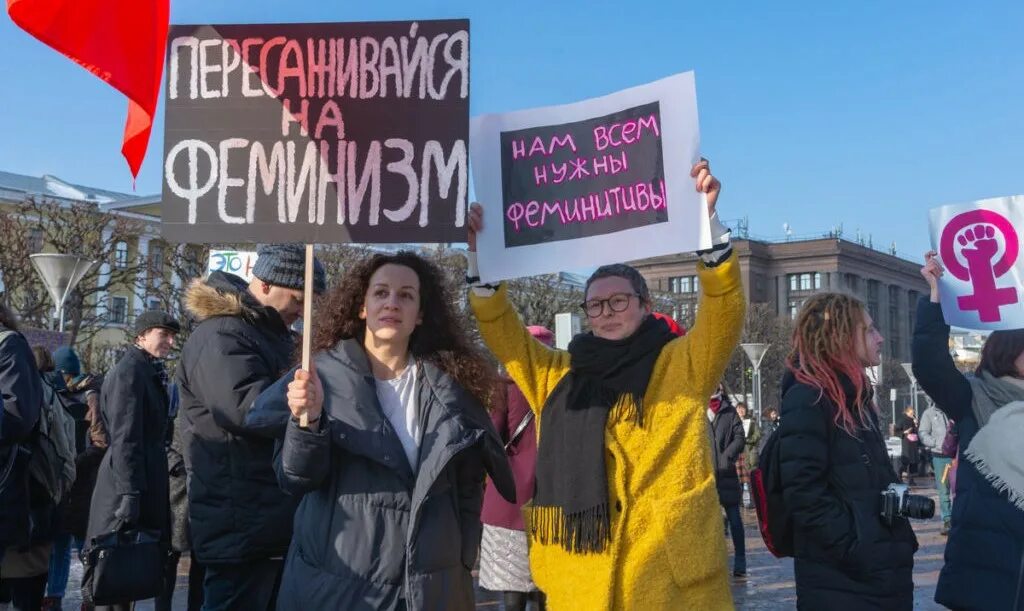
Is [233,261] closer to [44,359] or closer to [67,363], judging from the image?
[67,363]

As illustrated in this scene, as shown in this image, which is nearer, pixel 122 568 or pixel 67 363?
pixel 122 568

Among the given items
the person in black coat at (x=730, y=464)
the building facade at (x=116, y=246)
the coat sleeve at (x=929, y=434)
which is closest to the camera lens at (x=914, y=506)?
the person in black coat at (x=730, y=464)

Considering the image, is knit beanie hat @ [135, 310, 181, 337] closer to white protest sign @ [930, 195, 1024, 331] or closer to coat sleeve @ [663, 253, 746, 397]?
coat sleeve @ [663, 253, 746, 397]

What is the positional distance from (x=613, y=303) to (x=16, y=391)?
2747 mm

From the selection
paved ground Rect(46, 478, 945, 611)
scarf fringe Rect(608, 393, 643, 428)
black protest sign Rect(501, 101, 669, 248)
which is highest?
black protest sign Rect(501, 101, 669, 248)

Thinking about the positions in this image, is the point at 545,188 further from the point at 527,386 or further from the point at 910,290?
the point at 910,290

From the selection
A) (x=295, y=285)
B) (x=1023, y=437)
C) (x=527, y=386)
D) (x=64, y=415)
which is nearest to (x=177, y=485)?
(x=64, y=415)

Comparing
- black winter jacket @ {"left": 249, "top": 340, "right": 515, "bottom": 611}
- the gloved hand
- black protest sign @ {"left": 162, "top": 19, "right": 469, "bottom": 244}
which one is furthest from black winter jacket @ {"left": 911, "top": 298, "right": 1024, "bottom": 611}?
the gloved hand

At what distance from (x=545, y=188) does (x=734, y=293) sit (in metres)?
0.83

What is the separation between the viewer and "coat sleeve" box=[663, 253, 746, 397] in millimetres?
3355

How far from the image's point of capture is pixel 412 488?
3047mm

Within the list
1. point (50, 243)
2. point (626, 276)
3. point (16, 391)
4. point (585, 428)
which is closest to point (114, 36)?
point (16, 391)

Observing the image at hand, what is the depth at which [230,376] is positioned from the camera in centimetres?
402

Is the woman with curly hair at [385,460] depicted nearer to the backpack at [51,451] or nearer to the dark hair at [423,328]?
the dark hair at [423,328]
